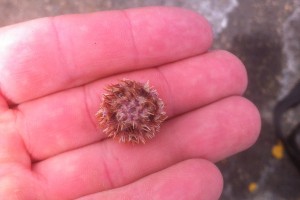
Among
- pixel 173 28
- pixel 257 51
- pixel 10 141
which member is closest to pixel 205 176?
pixel 173 28

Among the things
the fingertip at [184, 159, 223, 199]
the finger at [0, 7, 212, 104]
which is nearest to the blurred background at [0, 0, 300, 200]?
the finger at [0, 7, 212, 104]

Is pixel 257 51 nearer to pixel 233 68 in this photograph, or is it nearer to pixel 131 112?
pixel 233 68

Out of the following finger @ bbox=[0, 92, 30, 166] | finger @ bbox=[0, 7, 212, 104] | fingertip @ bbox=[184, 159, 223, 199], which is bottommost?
fingertip @ bbox=[184, 159, 223, 199]

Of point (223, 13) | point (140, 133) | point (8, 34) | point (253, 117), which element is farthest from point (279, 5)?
point (8, 34)

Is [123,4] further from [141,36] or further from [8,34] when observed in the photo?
→ [8,34]

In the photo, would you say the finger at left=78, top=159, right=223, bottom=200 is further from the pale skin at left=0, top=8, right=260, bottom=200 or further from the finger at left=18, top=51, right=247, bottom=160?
the finger at left=18, top=51, right=247, bottom=160

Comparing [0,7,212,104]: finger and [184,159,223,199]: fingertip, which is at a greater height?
[0,7,212,104]: finger
